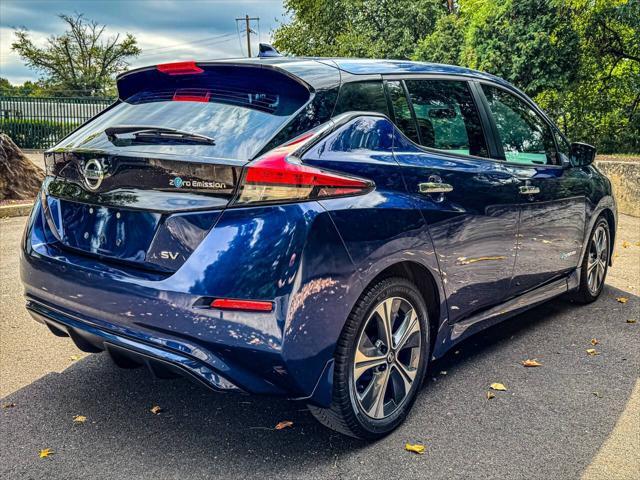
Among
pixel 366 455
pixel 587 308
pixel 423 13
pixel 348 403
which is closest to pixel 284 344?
pixel 348 403

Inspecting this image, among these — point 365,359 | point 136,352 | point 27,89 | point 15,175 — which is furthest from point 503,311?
point 27,89

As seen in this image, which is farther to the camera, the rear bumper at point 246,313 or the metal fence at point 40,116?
the metal fence at point 40,116

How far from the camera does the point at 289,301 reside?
2.60 m

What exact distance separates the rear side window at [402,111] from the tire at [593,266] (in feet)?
8.44

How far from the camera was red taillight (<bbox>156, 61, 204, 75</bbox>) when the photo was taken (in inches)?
122

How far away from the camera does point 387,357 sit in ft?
10.4

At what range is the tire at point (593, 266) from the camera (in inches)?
211

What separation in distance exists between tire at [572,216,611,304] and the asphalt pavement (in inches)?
38.6

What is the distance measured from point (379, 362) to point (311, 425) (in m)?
0.50

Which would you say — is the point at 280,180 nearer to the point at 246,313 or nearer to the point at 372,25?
the point at 246,313

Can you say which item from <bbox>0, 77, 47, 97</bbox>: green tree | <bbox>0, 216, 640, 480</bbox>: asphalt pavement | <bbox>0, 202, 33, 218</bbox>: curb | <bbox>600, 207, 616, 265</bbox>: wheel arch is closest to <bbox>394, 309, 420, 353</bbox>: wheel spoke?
<bbox>0, 216, 640, 480</bbox>: asphalt pavement

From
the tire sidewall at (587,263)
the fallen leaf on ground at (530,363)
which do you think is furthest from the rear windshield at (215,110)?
the tire sidewall at (587,263)

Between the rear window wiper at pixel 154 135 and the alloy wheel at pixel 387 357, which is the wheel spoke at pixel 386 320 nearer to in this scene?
the alloy wheel at pixel 387 357

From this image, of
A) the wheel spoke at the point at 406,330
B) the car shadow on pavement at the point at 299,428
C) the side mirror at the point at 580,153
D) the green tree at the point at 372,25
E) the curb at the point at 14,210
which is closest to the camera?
the car shadow on pavement at the point at 299,428
